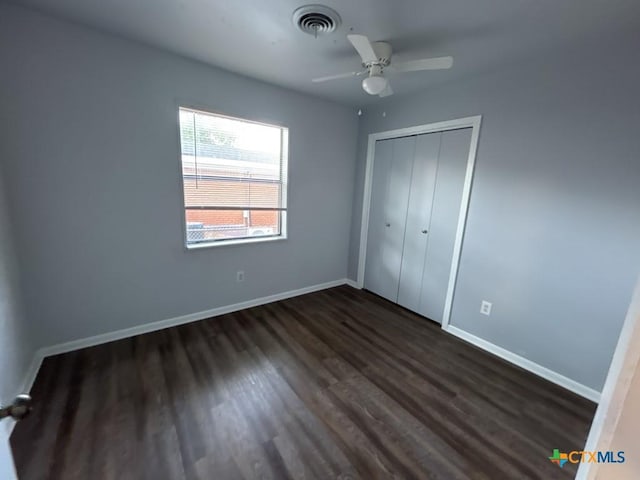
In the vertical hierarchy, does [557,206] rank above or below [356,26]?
below

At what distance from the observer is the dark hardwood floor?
1.32 m

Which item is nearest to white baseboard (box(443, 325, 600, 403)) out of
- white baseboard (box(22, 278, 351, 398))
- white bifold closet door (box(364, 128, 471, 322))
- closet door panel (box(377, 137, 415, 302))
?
white bifold closet door (box(364, 128, 471, 322))

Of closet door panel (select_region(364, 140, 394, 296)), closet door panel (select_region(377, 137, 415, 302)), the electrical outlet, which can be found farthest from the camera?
closet door panel (select_region(364, 140, 394, 296))

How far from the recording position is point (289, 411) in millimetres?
1633

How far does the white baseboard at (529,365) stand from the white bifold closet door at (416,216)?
1.00 feet

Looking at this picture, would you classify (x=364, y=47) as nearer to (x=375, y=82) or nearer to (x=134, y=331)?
(x=375, y=82)

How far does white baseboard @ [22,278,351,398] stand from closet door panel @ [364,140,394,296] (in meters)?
0.93

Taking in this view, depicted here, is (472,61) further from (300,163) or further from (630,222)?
(300,163)

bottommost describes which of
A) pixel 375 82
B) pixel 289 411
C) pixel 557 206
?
pixel 289 411

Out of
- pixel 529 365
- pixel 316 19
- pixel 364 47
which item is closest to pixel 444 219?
pixel 529 365

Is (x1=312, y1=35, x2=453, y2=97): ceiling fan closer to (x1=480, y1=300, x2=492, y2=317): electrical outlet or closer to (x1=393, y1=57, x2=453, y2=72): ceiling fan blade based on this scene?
(x1=393, y1=57, x2=453, y2=72): ceiling fan blade

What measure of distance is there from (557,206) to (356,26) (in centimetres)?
193

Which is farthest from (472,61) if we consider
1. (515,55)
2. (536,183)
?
(536,183)

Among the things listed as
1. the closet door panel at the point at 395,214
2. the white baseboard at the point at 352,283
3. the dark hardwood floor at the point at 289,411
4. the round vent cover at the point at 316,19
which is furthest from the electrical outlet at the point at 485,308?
the round vent cover at the point at 316,19
